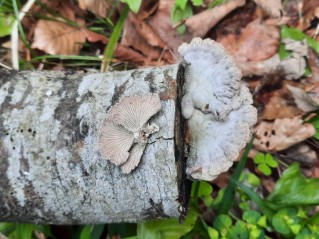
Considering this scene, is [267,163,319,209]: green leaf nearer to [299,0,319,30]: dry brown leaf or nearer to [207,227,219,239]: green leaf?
[207,227,219,239]: green leaf

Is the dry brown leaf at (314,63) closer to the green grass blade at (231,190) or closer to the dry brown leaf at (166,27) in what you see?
the green grass blade at (231,190)

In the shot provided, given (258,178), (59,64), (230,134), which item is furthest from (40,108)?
(258,178)

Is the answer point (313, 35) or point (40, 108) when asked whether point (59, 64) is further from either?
point (313, 35)

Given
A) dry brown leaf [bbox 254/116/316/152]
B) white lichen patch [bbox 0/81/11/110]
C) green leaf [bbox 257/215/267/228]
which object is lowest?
green leaf [bbox 257/215/267/228]

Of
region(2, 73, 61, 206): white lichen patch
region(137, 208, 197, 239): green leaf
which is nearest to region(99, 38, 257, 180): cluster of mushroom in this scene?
region(2, 73, 61, 206): white lichen patch

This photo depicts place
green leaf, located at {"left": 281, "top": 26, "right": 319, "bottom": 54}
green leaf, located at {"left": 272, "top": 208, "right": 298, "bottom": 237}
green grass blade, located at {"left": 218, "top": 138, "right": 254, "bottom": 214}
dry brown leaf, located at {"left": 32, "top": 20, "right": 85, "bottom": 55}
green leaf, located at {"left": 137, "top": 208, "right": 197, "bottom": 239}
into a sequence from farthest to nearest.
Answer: dry brown leaf, located at {"left": 32, "top": 20, "right": 85, "bottom": 55} < green leaf, located at {"left": 281, "top": 26, "right": 319, "bottom": 54} < green grass blade, located at {"left": 218, "top": 138, "right": 254, "bottom": 214} < green leaf, located at {"left": 272, "top": 208, "right": 298, "bottom": 237} < green leaf, located at {"left": 137, "top": 208, "right": 197, "bottom": 239}

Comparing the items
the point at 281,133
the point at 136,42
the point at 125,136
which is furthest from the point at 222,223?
the point at 136,42
